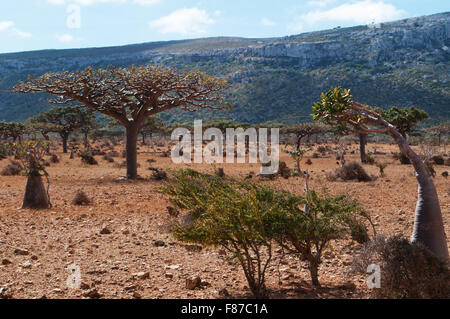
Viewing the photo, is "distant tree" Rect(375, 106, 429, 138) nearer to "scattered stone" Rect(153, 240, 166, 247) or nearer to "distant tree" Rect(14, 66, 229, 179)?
"distant tree" Rect(14, 66, 229, 179)

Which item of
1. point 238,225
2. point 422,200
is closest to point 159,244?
point 238,225

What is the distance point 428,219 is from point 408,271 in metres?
1.05

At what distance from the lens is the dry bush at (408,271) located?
13.1ft

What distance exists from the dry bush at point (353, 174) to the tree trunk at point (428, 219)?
465 inches

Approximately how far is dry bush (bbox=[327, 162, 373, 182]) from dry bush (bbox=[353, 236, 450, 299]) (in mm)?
12642

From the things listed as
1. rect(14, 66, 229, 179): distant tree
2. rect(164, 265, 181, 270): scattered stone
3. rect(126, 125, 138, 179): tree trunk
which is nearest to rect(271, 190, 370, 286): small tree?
rect(164, 265, 181, 270): scattered stone

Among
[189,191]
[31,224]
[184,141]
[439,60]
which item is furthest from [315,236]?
[439,60]

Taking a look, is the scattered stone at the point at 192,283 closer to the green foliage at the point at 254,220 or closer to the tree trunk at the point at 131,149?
the green foliage at the point at 254,220

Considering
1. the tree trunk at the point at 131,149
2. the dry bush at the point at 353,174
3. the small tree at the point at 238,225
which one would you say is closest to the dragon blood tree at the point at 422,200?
the small tree at the point at 238,225

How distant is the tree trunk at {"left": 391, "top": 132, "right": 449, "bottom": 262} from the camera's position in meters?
4.88

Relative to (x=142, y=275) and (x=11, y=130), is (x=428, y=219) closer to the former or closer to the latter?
(x=142, y=275)

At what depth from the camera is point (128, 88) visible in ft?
55.8

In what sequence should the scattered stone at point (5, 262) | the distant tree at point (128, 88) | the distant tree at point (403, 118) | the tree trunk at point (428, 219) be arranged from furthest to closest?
1. the distant tree at point (403, 118)
2. the distant tree at point (128, 88)
3. the scattered stone at point (5, 262)
4. the tree trunk at point (428, 219)

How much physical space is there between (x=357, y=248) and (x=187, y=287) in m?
3.03
